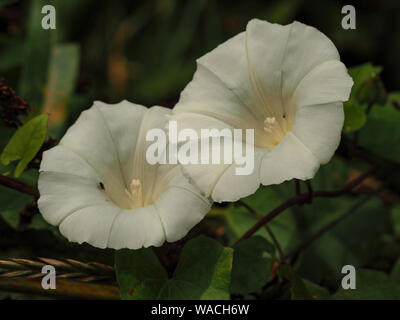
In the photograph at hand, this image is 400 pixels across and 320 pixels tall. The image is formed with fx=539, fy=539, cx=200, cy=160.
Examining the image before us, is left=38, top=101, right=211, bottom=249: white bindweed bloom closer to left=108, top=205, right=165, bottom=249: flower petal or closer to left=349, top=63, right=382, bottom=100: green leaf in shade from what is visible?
left=108, top=205, right=165, bottom=249: flower petal

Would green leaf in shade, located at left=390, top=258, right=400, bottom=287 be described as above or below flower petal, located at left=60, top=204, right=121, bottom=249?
below

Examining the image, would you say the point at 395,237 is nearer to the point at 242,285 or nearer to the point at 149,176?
the point at 242,285

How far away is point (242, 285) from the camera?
3.48ft

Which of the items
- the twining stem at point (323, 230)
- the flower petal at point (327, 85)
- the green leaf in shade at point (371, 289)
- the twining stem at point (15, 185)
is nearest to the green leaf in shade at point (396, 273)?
the green leaf in shade at point (371, 289)

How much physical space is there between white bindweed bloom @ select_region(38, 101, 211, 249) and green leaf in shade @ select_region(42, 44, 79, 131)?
1.71 ft

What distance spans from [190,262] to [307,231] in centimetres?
53

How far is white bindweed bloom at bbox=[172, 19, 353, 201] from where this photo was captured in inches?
35.0

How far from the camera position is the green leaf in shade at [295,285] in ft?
3.25

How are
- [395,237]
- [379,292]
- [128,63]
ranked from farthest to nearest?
[128,63] → [395,237] → [379,292]

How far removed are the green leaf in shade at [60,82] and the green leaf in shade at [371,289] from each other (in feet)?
3.05

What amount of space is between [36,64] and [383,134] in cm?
102

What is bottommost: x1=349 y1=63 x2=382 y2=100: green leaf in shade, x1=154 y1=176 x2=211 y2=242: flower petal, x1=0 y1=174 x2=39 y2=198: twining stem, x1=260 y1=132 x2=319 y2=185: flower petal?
x1=154 y1=176 x2=211 y2=242: flower petal

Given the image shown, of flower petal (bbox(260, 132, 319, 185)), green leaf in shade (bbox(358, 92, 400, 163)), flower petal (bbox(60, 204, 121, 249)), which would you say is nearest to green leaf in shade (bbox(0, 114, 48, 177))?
flower petal (bbox(60, 204, 121, 249))
